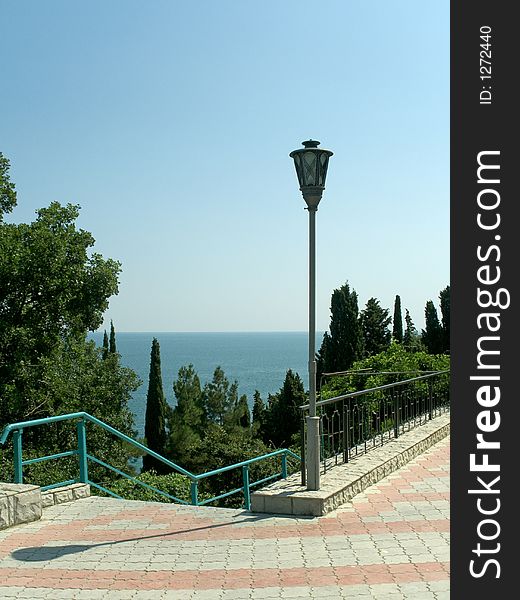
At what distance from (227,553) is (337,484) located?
2231mm

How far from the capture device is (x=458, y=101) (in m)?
5.00

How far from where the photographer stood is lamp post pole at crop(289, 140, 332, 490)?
25.5ft

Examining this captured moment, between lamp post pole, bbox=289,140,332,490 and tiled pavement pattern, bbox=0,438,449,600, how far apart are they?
621 millimetres

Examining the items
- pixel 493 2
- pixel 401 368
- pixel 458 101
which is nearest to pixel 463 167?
pixel 458 101

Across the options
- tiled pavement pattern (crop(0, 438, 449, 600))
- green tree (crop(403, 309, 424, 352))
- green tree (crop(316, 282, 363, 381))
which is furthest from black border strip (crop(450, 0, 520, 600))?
green tree (crop(316, 282, 363, 381))

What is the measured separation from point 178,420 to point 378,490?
45.0m

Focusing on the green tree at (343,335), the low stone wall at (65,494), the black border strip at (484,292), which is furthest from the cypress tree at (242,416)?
the black border strip at (484,292)

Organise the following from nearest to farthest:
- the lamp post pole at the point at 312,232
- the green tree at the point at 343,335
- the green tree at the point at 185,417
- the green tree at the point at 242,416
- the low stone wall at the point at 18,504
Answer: the low stone wall at the point at 18,504 < the lamp post pole at the point at 312,232 < the green tree at the point at 343,335 < the green tree at the point at 185,417 < the green tree at the point at 242,416

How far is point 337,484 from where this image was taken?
8.12 metres

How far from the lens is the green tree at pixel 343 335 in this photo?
1586 inches

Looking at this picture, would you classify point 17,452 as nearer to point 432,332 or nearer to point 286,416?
point 432,332

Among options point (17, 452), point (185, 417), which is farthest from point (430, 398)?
point (185, 417)

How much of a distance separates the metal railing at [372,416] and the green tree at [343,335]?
2316cm

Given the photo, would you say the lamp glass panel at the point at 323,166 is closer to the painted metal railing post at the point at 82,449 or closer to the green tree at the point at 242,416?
the painted metal railing post at the point at 82,449
